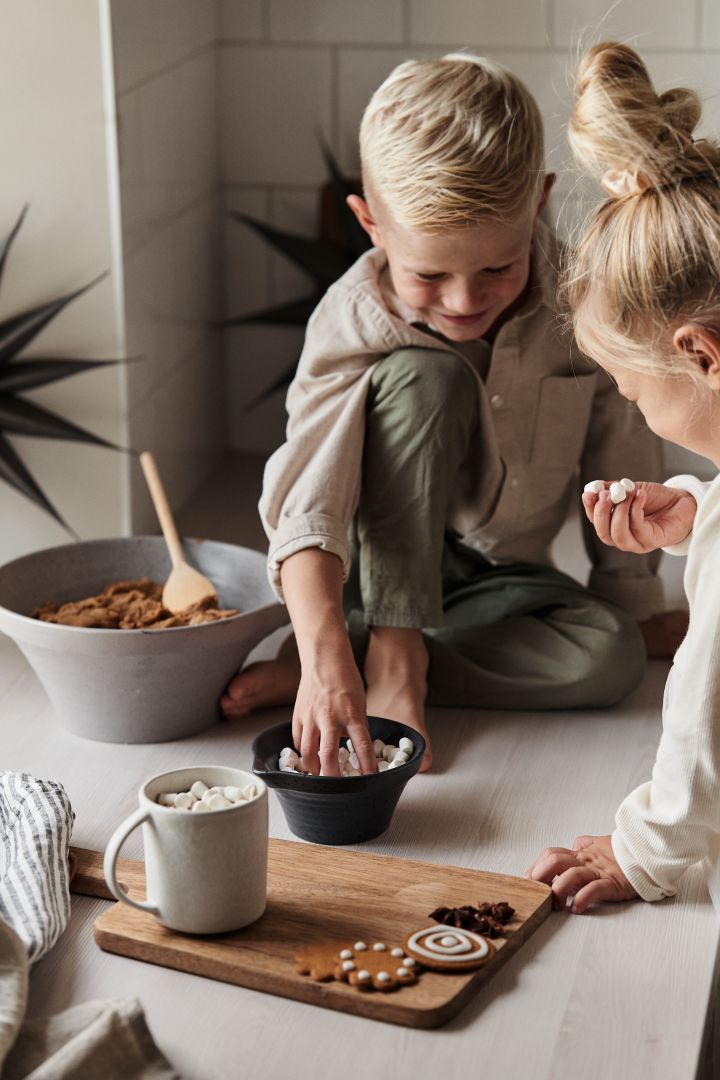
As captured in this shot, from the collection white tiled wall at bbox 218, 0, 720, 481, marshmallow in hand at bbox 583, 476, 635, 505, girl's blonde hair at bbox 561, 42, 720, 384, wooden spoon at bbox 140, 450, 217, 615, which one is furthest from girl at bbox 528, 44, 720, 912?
white tiled wall at bbox 218, 0, 720, 481

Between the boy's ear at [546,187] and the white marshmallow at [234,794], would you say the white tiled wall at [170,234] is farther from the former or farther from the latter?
the white marshmallow at [234,794]

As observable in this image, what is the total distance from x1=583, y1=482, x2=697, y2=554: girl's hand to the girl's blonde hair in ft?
0.58

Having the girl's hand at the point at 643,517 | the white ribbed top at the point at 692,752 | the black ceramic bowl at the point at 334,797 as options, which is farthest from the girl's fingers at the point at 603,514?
the black ceramic bowl at the point at 334,797

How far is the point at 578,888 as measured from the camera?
1.12m

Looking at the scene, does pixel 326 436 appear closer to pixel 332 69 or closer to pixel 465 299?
pixel 465 299

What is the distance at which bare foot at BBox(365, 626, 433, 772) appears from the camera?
1.40 meters

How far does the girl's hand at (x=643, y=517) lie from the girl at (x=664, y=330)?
0.38 feet

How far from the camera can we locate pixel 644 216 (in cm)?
98

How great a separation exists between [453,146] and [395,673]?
0.53 m

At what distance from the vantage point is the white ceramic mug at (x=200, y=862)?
3.22ft

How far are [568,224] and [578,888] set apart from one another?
4.27 feet

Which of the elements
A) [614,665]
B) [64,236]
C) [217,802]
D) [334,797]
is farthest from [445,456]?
[64,236]

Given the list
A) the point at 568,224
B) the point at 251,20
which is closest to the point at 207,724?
the point at 568,224

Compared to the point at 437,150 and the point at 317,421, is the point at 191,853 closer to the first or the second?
the point at 317,421
